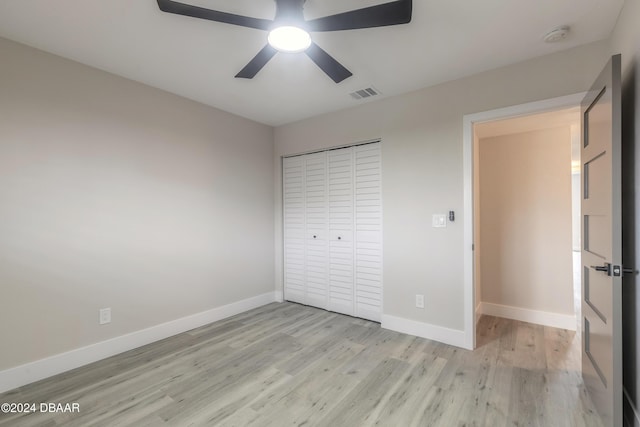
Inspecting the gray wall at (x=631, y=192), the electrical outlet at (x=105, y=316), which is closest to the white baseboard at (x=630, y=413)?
the gray wall at (x=631, y=192)

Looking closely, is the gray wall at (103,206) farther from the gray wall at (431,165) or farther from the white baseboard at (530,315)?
the white baseboard at (530,315)

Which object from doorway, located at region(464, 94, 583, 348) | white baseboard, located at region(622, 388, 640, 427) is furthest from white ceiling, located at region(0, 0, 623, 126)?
white baseboard, located at region(622, 388, 640, 427)

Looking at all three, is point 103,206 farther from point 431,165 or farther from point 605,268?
point 605,268

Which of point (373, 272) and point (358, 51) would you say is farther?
point (373, 272)

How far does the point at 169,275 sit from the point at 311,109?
2.57 m

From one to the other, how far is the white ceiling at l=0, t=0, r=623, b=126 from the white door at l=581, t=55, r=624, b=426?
643 millimetres

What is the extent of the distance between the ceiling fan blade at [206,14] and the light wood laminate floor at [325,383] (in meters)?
2.36

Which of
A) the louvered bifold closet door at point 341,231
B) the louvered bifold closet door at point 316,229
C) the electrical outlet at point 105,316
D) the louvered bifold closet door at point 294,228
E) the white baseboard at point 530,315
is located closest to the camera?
the electrical outlet at point 105,316

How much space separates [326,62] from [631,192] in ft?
6.55

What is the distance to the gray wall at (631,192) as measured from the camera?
160cm

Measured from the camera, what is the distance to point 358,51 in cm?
235

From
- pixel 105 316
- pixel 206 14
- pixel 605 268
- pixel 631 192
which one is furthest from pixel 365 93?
pixel 105 316

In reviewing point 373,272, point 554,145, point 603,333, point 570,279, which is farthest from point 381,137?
point 570,279

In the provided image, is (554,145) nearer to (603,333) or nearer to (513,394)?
(603,333)
